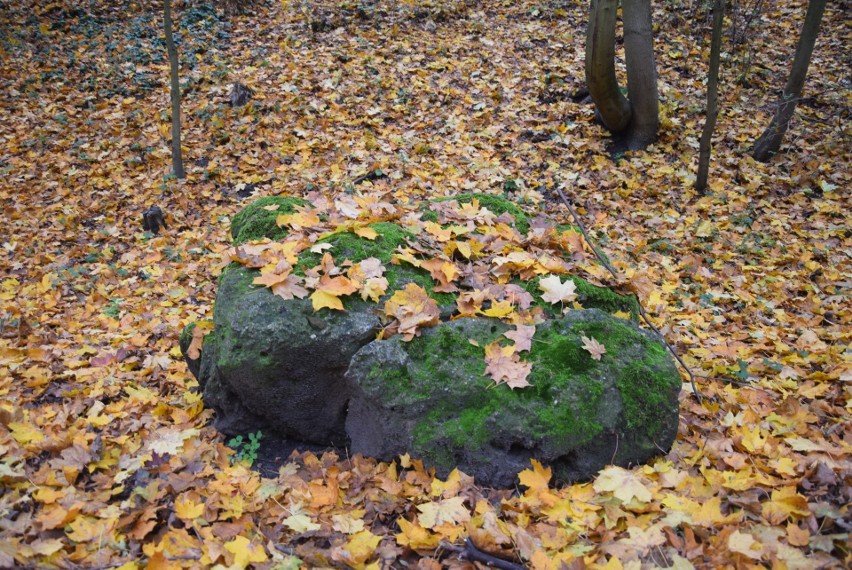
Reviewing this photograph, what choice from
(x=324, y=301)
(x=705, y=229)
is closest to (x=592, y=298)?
(x=324, y=301)

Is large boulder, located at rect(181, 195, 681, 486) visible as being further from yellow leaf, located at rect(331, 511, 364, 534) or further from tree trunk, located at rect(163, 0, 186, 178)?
tree trunk, located at rect(163, 0, 186, 178)

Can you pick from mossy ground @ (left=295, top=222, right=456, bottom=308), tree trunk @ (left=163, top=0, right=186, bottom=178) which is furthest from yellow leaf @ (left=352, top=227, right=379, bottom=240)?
tree trunk @ (left=163, top=0, right=186, bottom=178)

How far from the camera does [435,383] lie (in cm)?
303

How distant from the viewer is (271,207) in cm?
441

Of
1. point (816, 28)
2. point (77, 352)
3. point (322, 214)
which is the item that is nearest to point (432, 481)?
point (322, 214)

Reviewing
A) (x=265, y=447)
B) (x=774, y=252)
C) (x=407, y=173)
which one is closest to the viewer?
(x=265, y=447)

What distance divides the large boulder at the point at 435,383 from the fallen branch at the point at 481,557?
1.69 feet

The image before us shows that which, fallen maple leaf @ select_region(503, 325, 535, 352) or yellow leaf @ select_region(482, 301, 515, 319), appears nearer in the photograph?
fallen maple leaf @ select_region(503, 325, 535, 352)

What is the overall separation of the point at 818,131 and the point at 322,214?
283 inches

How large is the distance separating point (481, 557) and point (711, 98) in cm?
622

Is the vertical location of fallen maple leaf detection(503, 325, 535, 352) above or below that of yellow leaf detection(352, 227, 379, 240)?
below

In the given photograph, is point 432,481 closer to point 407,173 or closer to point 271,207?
point 271,207

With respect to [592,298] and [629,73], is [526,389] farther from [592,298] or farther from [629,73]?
[629,73]

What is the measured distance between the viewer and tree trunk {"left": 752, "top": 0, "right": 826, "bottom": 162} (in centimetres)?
688
